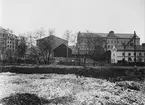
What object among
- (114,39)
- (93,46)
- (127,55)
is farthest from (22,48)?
(114,39)

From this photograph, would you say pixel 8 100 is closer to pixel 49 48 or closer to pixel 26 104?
pixel 26 104

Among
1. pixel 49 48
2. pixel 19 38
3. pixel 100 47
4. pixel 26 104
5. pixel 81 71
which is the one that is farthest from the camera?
pixel 100 47

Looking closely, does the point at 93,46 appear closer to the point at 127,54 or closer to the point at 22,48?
the point at 127,54

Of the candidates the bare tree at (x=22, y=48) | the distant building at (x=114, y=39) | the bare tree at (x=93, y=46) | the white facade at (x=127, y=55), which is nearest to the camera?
the bare tree at (x=22, y=48)

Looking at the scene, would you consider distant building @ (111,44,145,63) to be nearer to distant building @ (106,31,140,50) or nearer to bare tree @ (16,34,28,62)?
distant building @ (106,31,140,50)

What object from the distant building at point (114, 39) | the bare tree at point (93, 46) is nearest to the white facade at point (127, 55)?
the bare tree at point (93, 46)

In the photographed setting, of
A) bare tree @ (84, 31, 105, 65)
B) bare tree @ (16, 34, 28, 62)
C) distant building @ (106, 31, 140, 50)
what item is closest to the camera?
bare tree @ (16, 34, 28, 62)

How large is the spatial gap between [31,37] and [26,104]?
33698 mm

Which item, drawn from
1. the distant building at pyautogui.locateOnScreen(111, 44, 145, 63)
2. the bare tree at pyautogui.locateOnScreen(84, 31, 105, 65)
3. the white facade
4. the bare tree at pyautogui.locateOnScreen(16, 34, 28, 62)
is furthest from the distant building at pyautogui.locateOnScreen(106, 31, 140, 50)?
the bare tree at pyautogui.locateOnScreen(16, 34, 28, 62)

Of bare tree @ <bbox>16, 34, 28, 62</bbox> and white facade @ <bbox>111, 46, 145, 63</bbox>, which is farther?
white facade @ <bbox>111, 46, 145, 63</bbox>

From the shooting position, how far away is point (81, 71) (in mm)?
24594

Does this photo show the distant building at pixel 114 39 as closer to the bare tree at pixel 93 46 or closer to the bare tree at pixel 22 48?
the bare tree at pixel 93 46

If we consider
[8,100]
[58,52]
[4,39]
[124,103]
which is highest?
[4,39]

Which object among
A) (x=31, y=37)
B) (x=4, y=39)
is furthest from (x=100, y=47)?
(x=4, y=39)
